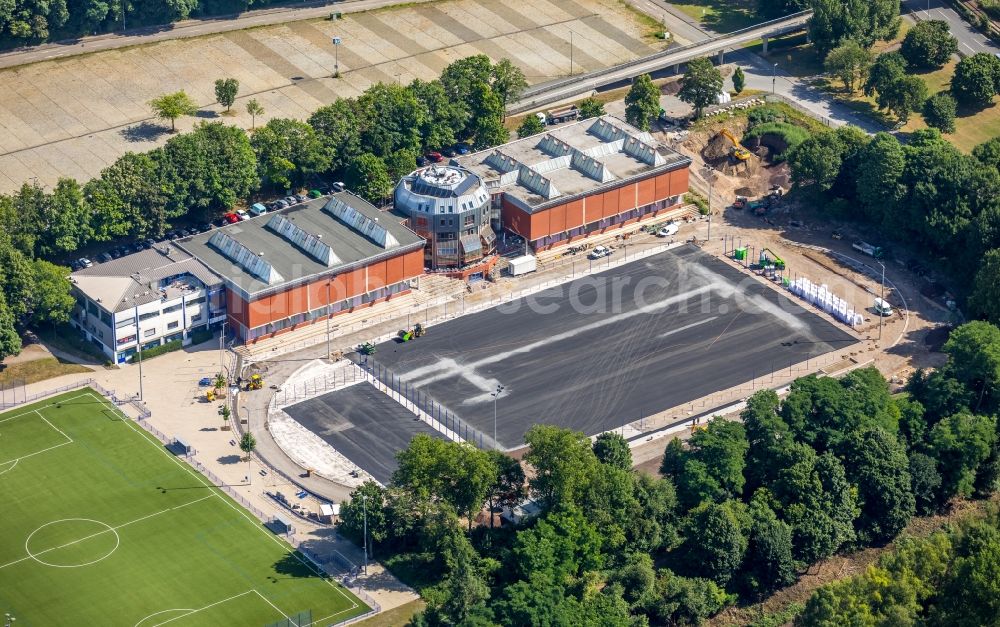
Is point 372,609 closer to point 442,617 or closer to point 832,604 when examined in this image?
point 442,617

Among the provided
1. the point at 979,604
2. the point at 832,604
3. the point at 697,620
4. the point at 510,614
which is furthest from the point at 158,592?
the point at 979,604

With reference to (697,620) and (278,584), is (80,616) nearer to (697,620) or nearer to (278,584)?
(278,584)

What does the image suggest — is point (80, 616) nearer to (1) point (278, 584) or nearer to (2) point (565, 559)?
(1) point (278, 584)

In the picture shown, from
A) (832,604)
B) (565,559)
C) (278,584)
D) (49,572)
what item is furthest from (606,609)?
(49,572)

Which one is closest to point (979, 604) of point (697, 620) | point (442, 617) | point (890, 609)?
point (890, 609)
